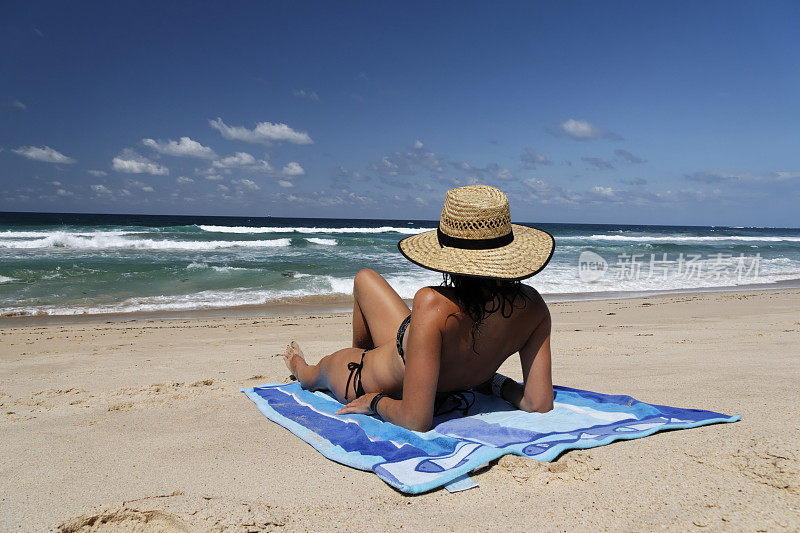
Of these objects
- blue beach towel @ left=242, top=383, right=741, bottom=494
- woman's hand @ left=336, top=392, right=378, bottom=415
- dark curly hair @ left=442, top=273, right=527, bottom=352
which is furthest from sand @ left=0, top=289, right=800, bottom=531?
dark curly hair @ left=442, top=273, right=527, bottom=352

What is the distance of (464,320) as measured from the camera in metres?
2.14

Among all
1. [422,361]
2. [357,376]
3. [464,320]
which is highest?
[464,320]

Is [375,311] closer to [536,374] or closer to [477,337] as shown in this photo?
[477,337]

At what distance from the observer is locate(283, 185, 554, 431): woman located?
2080mm

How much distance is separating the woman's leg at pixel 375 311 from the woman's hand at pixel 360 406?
0.31 metres

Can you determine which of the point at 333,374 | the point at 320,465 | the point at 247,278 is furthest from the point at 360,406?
the point at 247,278

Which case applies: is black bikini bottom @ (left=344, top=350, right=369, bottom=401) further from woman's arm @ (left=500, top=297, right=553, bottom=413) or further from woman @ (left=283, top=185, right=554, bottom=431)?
woman's arm @ (left=500, top=297, right=553, bottom=413)

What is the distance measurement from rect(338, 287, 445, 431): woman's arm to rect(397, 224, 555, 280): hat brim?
15 cm

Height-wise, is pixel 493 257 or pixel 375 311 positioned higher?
pixel 493 257

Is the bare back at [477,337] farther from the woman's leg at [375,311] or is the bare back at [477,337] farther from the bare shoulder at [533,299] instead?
the woman's leg at [375,311]

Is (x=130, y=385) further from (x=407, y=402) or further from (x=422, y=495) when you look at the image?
(x=422, y=495)

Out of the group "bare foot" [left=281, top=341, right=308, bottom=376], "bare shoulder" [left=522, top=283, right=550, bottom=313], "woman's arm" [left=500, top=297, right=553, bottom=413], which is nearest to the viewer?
"bare shoulder" [left=522, top=283, right=550, bottom=313]

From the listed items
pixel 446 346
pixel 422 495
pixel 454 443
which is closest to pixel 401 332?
pixel 446 346

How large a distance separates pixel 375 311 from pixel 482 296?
0.81 m
